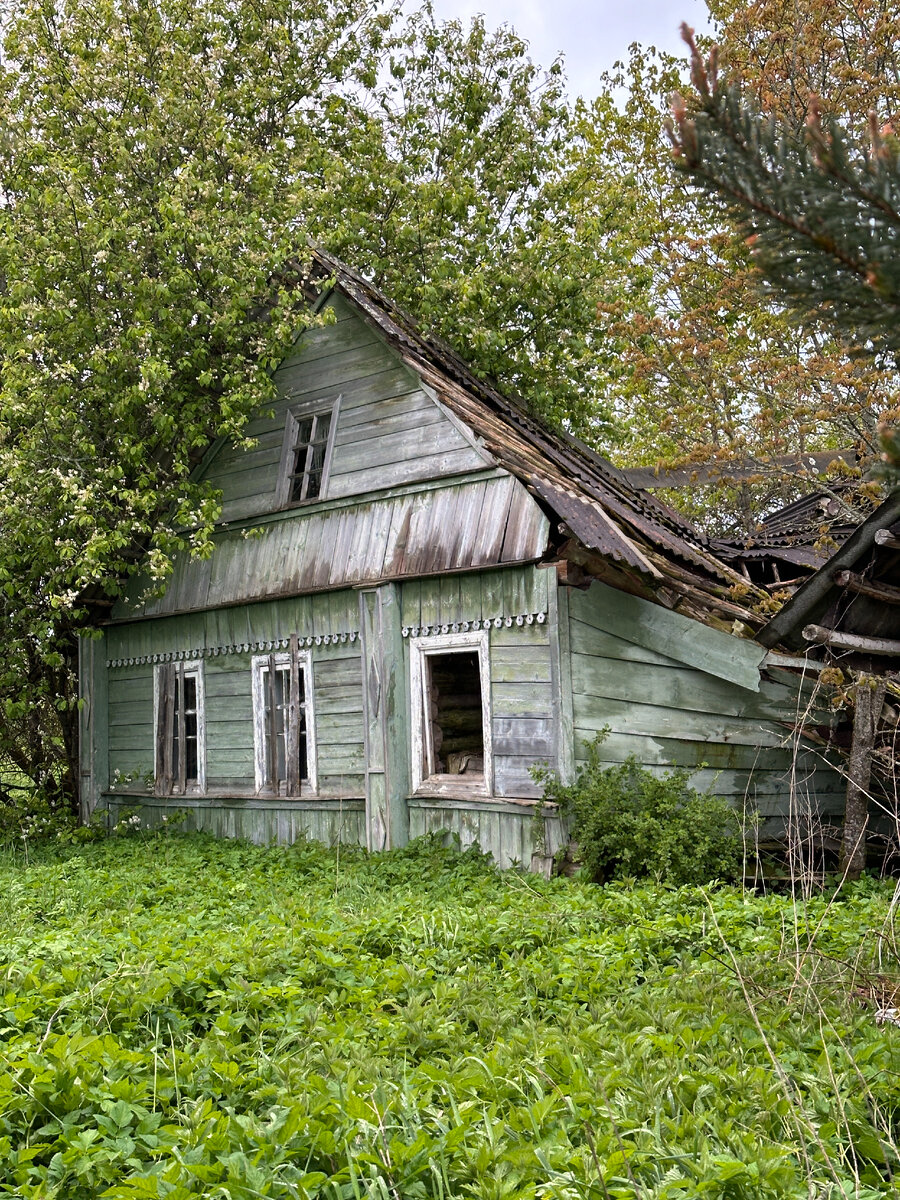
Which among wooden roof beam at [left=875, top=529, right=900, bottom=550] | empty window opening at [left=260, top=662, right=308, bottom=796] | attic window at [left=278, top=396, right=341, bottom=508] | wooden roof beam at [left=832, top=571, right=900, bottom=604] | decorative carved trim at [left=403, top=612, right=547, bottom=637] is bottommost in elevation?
empty window opening at [left=260, top=662, right=308, bottom=796]

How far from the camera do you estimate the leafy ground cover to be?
3.42 m

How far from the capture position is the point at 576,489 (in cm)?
1053

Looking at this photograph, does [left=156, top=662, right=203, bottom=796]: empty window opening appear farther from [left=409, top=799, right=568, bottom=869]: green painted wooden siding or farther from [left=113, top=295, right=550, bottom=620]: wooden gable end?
[left=409, top=799, right=568, bottom=869]: green painted wooden siding

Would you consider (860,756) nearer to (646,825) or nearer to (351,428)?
(646,825)

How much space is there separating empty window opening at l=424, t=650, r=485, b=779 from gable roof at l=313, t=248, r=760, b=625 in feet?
6.93

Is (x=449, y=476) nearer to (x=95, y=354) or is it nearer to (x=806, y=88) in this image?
(x=95, y=354)

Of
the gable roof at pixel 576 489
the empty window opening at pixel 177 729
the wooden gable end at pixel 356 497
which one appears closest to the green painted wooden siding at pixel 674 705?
the gable roof at pixel 576 489

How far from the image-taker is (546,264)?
632 inches

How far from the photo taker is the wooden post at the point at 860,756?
880cm

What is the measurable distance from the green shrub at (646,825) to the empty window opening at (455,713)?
6.47 ft

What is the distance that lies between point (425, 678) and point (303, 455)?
3.52 meters

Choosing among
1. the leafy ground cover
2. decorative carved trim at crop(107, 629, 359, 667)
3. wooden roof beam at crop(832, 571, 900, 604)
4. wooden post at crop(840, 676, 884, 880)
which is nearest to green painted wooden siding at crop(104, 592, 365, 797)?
decorative carved trim at crop(107, 629, 359, 667)

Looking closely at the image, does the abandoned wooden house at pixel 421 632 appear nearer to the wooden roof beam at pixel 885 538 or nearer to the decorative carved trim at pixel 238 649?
the decorative carved trim at pixel 238 649

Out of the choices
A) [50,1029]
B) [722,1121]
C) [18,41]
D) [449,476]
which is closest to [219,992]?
[50,1029]
